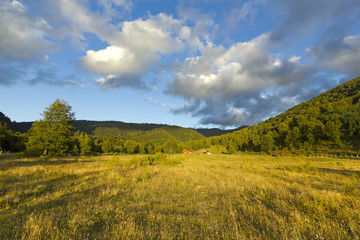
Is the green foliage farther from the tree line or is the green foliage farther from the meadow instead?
the meadow

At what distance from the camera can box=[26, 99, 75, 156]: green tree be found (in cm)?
2620

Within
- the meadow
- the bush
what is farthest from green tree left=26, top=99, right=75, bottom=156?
the meadow

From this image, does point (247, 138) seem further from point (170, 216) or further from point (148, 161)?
point (170, 216)

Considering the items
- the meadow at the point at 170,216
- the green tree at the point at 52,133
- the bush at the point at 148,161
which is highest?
the green tree at the point at 52,133

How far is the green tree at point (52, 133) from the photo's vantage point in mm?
26203

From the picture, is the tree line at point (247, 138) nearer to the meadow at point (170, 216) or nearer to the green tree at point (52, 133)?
the green tree at point (52, 133)

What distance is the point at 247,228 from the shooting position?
213 inches

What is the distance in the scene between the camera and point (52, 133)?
87.5ft

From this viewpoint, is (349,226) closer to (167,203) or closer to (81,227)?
(167,203)

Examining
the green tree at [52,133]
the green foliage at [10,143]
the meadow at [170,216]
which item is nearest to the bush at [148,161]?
the green tree at [52,133]

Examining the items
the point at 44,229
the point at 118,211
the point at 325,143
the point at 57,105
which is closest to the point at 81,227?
the point at 44,229

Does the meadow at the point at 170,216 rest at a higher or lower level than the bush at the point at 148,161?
higher

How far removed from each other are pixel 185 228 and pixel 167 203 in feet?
9.50

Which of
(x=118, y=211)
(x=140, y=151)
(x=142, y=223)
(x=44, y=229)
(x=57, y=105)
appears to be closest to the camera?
(x=44, y=229)
